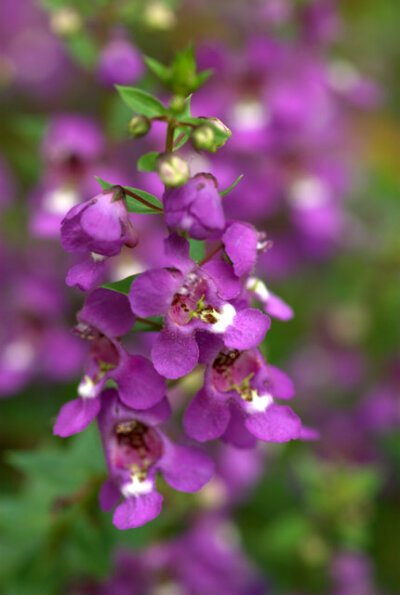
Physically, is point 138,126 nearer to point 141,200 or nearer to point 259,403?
point 141,200

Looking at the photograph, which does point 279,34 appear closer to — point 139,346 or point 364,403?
point 139,346

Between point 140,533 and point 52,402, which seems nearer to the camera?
point 140,533

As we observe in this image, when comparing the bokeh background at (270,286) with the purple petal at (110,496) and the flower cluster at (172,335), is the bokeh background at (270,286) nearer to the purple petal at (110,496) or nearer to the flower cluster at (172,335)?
the purple petal at (110,496)

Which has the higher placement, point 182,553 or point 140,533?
point 140,533

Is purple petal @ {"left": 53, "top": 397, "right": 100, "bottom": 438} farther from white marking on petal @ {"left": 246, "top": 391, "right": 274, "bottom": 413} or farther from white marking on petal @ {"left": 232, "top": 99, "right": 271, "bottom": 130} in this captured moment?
white marking on petal @ {"left": 232, "top": 99, "right": 271, "bottom": 130}

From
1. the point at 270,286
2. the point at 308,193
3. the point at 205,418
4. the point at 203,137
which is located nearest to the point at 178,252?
the point at 203,137

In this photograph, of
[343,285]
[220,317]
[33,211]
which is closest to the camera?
[220,317]

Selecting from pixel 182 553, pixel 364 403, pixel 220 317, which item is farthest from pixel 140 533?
pixel 364 403

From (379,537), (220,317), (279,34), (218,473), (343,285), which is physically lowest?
(379,537)

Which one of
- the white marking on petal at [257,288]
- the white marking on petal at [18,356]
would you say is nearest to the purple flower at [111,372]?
the white marking on petal at [257,288]
